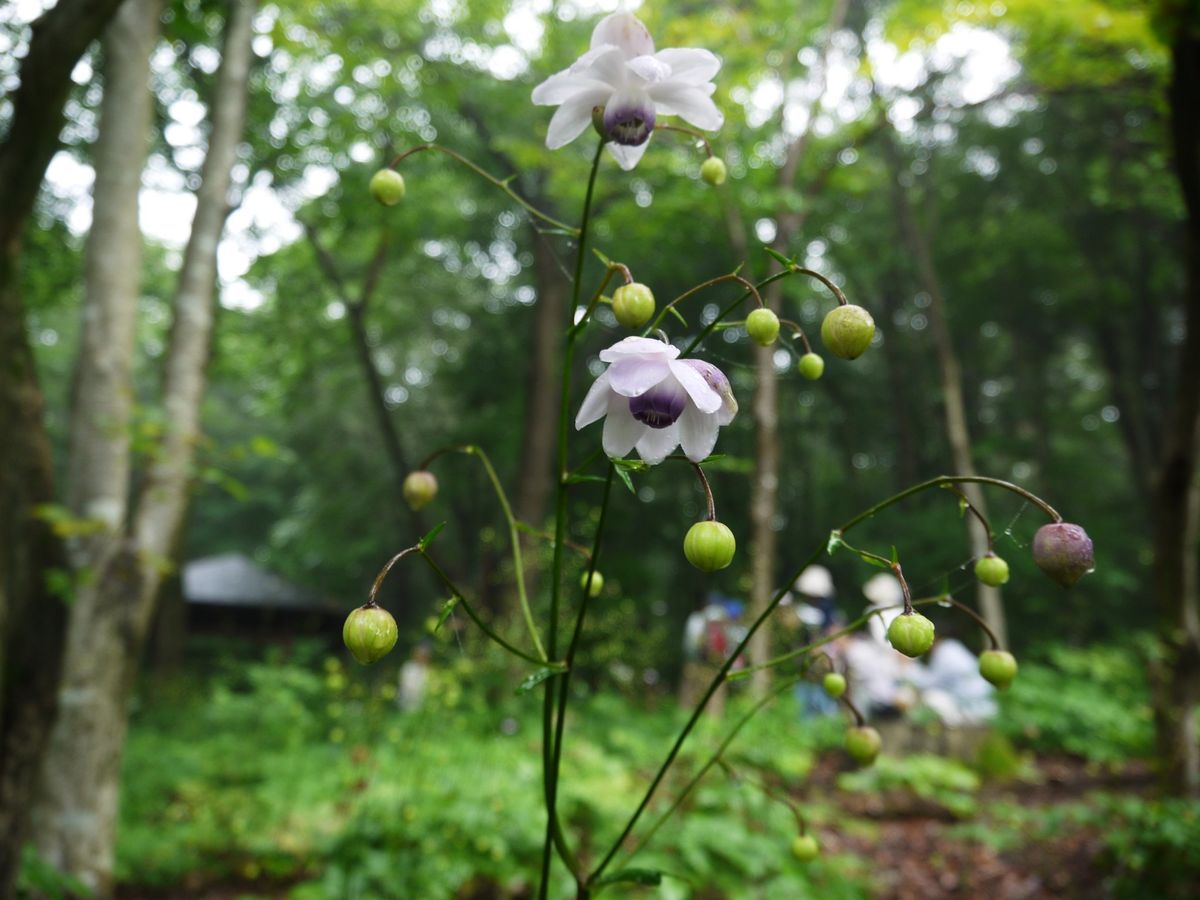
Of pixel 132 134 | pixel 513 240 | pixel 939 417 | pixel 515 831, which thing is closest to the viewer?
pixel 515 831

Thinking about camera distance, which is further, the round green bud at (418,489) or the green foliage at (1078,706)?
the green foliage at (1078,706)

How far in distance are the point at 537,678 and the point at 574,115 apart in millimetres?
526

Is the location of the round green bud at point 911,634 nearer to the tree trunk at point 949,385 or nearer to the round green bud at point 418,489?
the round green bud at point 418,489

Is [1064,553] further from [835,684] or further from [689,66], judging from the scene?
[689,66]

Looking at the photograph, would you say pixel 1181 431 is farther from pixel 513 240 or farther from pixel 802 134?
pixel 513 240

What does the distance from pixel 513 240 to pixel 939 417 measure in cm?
818

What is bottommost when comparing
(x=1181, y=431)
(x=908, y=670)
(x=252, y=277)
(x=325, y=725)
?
(x=325, y=725)

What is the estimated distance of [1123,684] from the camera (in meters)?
5.84

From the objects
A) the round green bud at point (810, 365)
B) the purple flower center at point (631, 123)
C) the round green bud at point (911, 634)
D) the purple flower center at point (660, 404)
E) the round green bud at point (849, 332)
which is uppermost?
the purple flower center at point (631, 123)

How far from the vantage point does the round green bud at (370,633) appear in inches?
24.2

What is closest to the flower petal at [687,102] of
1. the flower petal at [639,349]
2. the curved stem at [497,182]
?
the curved stem at [497,182]

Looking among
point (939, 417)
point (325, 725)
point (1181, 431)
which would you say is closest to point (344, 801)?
point (325, 725)

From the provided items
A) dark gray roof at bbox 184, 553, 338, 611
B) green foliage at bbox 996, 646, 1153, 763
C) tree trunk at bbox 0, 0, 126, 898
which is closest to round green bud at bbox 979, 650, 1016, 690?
tree trunk at bbox 0, 0, 126, 898

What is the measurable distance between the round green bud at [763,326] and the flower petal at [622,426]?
13 centimetres
